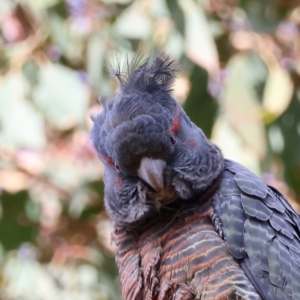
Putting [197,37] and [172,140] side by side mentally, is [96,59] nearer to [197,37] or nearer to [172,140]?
[197,37]

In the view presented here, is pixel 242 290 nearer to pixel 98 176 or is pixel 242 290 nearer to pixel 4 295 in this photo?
pixel 98 176

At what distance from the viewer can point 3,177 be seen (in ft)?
9.11

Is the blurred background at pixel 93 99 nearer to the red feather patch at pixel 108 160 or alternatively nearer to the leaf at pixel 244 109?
the leaf at pixel 244 109

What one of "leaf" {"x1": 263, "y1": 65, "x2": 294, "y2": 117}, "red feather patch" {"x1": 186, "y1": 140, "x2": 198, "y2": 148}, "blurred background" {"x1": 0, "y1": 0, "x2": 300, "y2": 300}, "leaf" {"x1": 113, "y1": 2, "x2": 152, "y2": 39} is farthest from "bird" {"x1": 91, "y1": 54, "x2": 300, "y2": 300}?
"leaf" {"x1": 113, "y1": 2, "x2": 152, "y2": 39}

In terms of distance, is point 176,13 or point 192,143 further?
point 176,13

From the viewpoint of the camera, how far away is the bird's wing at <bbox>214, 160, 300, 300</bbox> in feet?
4.45

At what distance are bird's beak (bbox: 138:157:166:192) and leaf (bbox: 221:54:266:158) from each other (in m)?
0.89

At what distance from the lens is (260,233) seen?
4.66 feet

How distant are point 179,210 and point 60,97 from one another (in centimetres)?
132

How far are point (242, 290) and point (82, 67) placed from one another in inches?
80.0

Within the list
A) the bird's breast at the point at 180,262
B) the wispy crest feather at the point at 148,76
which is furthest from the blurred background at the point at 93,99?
the wispy crest feather at the point at 148,76

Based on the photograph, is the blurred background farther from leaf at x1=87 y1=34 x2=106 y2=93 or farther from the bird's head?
the bird's head

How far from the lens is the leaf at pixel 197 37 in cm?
224

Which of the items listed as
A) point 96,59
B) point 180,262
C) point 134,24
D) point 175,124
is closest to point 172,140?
point 175,124
